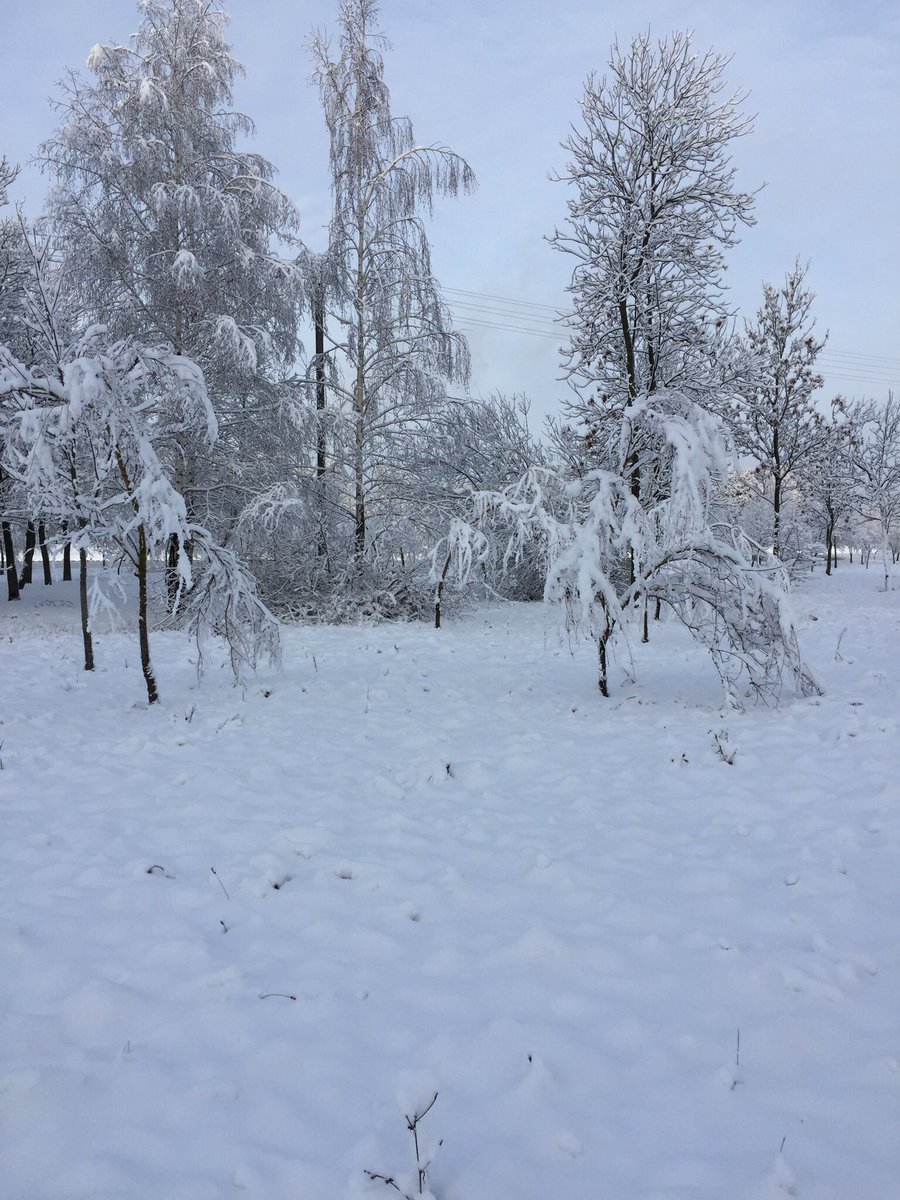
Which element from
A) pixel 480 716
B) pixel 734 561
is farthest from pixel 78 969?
pixel 734 561

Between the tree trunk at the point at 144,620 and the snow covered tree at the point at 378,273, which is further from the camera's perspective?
the snow covered tree at the point at 378,273

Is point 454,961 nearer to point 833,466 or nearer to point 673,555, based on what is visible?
point 673,555

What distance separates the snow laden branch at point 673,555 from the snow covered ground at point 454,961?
118cm

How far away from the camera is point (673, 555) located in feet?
23.2

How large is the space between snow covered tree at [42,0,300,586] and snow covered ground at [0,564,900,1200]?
9261mm

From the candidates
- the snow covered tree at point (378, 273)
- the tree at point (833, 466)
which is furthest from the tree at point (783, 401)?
the snow covered tree at point (378, 273)

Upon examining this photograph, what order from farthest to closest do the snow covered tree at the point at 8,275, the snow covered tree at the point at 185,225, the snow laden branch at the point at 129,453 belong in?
the snow covered tree at the point at 8,275 < the snow covered tree at the point at 185,225 < the snow laden branch at the point at 129,453

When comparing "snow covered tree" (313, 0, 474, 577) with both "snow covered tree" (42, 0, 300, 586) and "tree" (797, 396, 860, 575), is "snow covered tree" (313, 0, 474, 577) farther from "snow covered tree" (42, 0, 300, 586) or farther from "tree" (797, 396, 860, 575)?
"tree" (797, 396, 860, 575)

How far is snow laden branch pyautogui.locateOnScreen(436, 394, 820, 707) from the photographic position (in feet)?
21.4

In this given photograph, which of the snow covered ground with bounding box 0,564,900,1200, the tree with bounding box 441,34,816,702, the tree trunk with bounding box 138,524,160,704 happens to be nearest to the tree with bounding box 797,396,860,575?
the tree with bounding box 441,34,816,702

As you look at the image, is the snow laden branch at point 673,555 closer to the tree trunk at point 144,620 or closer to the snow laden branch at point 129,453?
the snow laden branch at point 129,453

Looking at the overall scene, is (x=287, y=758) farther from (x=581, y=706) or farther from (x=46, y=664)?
(x=46, y=664)

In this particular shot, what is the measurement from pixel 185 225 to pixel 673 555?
12291mm

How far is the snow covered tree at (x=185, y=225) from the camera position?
12.7 metres
